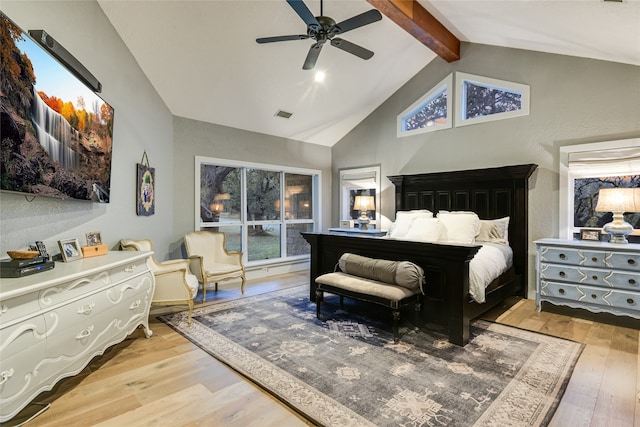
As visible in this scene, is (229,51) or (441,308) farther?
(229,51)

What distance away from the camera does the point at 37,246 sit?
2107mm

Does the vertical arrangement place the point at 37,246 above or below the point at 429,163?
below

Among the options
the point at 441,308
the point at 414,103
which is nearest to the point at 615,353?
the point at 441,308

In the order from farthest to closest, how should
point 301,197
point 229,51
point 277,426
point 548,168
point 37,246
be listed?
point 301,197 < point 548,168 < point 229,51 < point 37,246 < point 277,426

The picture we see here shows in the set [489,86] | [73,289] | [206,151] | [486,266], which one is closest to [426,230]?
[486,266]

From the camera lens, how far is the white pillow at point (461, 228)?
161 inches

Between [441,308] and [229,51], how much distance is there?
377cm

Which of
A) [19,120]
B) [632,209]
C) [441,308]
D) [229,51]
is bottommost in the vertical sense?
[441,308]

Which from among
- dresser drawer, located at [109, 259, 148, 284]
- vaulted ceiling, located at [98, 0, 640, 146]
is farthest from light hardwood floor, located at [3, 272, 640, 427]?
vaulted ceiling, located at [98, 0, 640, 146]

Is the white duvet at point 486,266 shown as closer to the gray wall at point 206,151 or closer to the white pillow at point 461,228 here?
the white pillow at point 461,228

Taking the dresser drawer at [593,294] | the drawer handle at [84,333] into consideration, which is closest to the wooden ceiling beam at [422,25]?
the dresser drawer at [593,294]

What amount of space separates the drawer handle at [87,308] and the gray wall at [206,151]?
2.51 metres

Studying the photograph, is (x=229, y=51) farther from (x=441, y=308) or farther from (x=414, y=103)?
(x=441, y=308)

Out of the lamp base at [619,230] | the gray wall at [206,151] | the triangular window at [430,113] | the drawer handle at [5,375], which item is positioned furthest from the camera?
the triangular window at [430,113]
